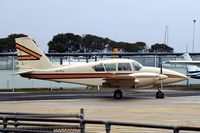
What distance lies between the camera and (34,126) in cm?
→ 1220

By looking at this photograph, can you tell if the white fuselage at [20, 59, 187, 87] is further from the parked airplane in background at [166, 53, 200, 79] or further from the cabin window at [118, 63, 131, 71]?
the parked airplane in background at [166, 53, 200, 79]

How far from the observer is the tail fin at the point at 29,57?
35.7 m

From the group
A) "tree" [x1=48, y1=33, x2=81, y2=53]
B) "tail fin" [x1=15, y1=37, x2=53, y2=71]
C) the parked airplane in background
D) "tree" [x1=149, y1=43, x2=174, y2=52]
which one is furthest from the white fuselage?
"tree" [x1=149, y1=43, x2=174, y2=52]

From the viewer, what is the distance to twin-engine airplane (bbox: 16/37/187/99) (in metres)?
34.1

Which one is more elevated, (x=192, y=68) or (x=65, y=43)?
(x=65, y=43)

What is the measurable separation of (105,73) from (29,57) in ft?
17.7

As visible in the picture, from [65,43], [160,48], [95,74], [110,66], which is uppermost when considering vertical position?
[65,43]

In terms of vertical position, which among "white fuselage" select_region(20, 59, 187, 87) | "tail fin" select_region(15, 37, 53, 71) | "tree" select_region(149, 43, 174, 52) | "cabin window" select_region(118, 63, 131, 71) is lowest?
"white fuselage" select_region(20, 59, 187, 87)

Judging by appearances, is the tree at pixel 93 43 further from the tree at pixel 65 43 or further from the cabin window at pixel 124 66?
the cabin window at pixel 124 66

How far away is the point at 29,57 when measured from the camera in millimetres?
36125

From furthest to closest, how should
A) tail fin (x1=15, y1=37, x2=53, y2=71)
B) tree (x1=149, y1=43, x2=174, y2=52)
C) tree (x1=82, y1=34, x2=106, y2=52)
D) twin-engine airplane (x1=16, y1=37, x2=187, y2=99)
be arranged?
tree (x1=82, y1=34, x2=106, y2=52), tree (x1=149, y1=43, x2=174, y2=52), tail fin (x1=15, y1=37, x2=53, y2=71), twin-engine airplane (x1=16, y1=37, x2=187, y2=99)

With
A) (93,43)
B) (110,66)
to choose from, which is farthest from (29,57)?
(93,43)

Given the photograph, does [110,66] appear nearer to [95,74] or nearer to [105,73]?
[105,73]

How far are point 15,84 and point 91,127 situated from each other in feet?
120
